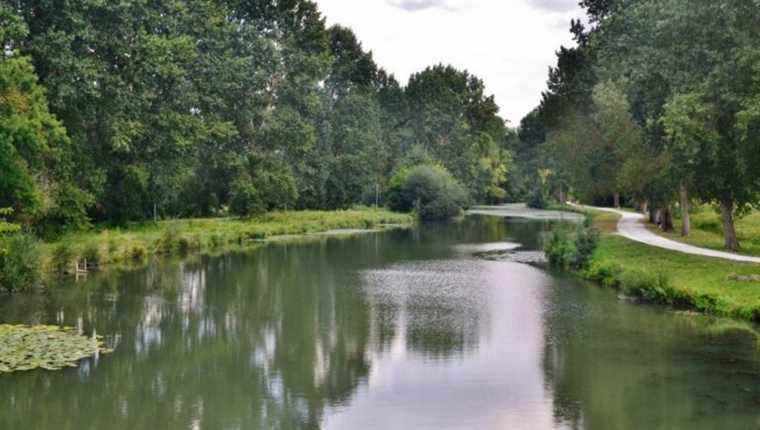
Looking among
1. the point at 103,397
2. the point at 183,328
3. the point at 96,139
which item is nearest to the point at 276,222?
the point at 96,139

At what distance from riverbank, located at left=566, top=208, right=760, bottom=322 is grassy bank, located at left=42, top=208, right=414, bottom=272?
25.4 m

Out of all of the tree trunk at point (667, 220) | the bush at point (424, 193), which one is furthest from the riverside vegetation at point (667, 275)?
the bush at point (424, 193)

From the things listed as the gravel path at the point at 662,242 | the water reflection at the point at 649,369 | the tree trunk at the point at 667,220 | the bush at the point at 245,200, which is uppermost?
the bush at the point at 245,200

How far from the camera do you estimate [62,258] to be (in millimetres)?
36812

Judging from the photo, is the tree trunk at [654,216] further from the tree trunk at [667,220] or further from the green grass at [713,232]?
the tree trunk at [667,220]

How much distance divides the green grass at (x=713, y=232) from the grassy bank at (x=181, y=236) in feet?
100

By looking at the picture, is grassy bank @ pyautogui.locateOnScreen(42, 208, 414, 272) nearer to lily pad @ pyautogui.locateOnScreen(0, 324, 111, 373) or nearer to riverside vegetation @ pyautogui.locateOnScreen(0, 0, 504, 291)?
riverside vegetation @ pyautogui.locateOnScreen(0, 0, 504, 291)

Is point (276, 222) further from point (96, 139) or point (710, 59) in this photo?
point (710, 59)

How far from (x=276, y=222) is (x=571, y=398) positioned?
5408cm

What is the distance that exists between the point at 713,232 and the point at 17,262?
41480mm

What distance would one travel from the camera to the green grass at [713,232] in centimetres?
3958

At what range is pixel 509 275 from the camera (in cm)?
3912

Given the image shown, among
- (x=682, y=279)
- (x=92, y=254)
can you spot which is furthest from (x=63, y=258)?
(x=682, y=279)

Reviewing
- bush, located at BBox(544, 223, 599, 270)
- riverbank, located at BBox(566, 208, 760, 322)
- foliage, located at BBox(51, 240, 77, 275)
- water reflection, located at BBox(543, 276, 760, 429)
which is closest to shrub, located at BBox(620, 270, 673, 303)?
riverbank, located at BBox(566, 208, 760, 322)
